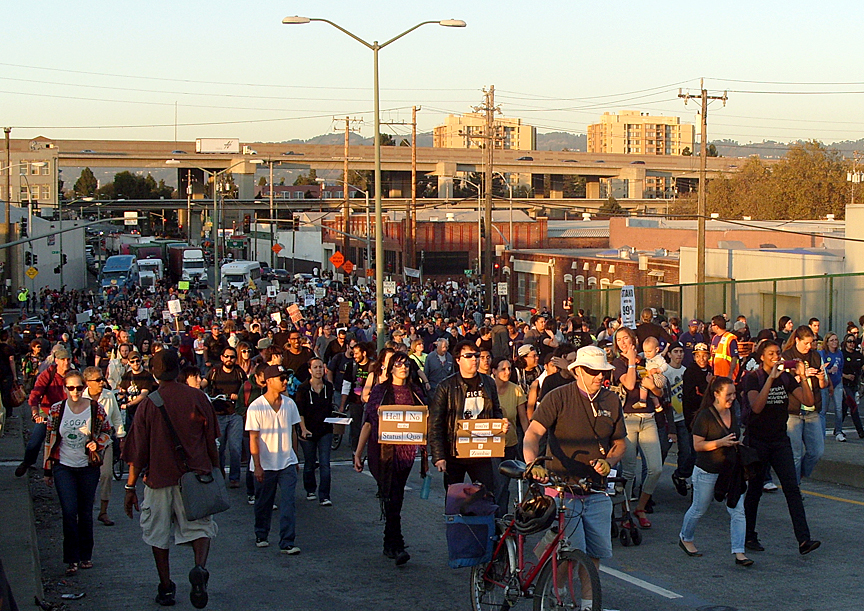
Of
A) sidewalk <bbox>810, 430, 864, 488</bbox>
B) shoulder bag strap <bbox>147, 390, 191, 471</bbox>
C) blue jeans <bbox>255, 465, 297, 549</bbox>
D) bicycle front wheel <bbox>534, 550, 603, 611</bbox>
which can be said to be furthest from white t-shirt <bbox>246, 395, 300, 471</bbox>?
sidewalk <bbox>810, 430, 864, 488</bbox>

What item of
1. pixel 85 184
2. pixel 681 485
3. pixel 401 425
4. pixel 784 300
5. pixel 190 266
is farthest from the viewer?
pixel 85 184

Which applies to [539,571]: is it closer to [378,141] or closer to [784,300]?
[378,141]

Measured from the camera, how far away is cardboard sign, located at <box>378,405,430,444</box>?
9180mm

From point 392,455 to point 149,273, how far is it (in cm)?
6548

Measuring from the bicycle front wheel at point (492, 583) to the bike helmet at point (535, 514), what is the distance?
338 millimetres

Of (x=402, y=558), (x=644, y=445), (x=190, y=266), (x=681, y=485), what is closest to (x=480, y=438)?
(x=402, y=558)

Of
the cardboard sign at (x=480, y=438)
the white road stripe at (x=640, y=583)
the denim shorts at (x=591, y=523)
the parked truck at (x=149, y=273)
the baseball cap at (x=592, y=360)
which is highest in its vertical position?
the baseball cap at (x=592, y=360)

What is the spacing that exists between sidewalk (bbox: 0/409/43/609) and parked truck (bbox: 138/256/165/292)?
56.6m

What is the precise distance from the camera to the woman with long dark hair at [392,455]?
9.15 metres

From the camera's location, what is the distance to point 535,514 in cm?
662

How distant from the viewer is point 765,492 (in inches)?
475

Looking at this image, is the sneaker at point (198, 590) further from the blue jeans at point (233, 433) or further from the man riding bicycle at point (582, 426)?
the blue jeans at point (233, 433)

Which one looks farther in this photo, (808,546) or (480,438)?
(808,546)

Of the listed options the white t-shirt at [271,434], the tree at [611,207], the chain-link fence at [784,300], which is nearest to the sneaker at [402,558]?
the white t-shirt at [271,434]
